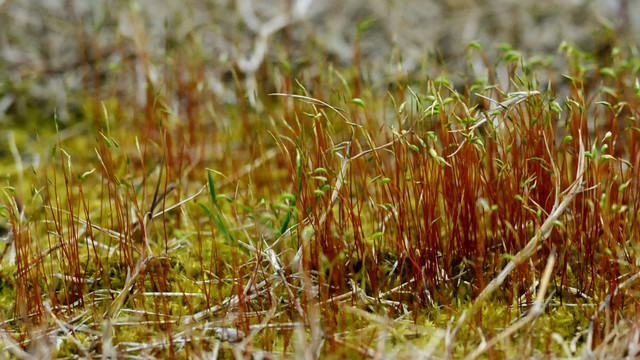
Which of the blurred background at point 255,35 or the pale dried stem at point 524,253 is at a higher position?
the blurred background at point 255,35

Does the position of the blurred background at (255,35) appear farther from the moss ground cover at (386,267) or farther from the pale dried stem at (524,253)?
the pale dried stem at (524,253)

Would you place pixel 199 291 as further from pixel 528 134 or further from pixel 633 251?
pixel 633 251

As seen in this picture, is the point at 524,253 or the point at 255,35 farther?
the point at 255,35

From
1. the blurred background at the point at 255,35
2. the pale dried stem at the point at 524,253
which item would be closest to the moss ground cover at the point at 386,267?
the pale dried stem at the point at 524,253

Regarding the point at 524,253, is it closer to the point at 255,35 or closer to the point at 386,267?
the point at 386,267

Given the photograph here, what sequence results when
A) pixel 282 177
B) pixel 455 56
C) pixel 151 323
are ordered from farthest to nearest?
pixel 455 56 → pixel 282 177 → pixel 151 323

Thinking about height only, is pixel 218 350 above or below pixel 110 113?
below

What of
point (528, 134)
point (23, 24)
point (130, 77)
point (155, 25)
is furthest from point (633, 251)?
point (23, 24)

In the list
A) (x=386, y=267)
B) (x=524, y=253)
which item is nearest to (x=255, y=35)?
(x=386, y=267)
